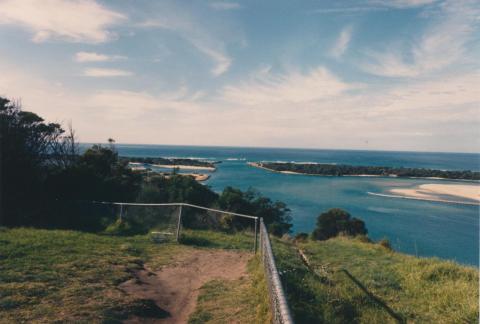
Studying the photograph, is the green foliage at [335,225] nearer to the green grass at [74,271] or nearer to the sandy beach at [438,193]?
the green grass at [74,271]

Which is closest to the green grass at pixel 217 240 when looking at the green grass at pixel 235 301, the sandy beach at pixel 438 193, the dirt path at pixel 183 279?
the dirt path at pixel 183 279

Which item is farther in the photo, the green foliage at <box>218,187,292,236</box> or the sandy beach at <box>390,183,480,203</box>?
the sandy beach at <box>390,183,480,203</box>

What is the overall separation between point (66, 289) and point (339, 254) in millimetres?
8866

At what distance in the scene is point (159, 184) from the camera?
1180 inches

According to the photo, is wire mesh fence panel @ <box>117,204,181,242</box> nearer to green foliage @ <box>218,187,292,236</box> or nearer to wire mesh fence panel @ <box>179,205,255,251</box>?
wire mesh fence panel @ <box>179,205,255,251</box>

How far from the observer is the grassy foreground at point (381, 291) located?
20.8ft

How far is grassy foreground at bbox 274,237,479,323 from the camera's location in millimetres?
6332

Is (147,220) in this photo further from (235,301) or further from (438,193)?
(438,193)

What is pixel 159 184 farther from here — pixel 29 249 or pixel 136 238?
pixel 29 249

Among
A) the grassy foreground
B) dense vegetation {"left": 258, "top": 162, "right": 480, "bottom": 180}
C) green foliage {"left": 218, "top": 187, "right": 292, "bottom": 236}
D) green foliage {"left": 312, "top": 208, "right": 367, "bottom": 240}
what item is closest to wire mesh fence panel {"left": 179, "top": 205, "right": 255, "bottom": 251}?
the grassy foreground

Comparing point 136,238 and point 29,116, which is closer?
point 136,238

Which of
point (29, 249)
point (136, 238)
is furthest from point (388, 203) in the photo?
point (29, 249)

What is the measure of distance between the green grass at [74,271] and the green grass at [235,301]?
1029 millimetres

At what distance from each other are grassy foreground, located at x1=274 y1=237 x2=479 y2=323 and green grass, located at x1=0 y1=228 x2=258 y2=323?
115 inches
